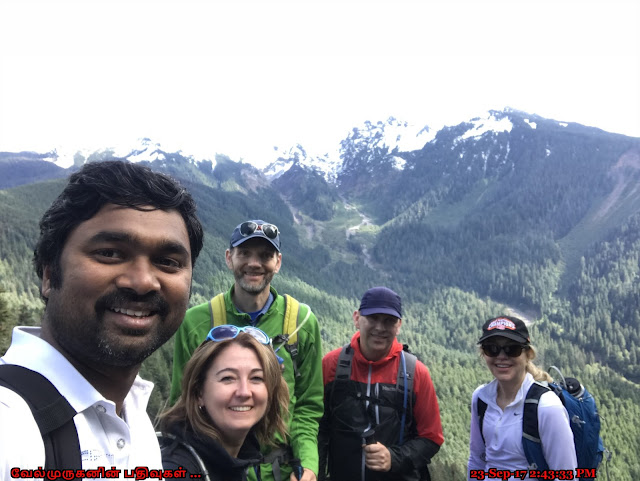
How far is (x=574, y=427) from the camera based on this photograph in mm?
5805

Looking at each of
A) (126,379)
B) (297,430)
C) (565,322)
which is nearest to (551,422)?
(297,430)

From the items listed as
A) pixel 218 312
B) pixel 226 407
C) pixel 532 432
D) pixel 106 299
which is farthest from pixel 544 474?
pixel 106 299

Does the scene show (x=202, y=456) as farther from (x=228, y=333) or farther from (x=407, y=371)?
(x=407, y=371)

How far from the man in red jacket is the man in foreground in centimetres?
418

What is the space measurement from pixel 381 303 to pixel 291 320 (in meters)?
1.49

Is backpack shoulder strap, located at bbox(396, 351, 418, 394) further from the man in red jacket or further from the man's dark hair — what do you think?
the man's dark hair

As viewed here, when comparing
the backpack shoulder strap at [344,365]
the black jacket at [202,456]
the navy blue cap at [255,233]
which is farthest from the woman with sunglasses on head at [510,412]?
the black jacket at [202,456]

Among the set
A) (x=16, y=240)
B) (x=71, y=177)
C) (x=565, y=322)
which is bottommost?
(x=71, y=177)

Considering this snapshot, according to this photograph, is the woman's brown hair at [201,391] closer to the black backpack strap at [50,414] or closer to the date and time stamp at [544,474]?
the black backpack strap at [50,414]

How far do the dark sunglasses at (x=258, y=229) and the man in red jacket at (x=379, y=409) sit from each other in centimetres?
176

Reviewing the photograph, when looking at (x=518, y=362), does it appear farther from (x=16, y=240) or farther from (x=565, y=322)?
(x=565, y=322)

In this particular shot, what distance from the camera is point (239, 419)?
3787 millimetres

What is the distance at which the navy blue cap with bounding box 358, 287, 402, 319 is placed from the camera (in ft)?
21.0

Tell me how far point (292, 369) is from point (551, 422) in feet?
10.8
